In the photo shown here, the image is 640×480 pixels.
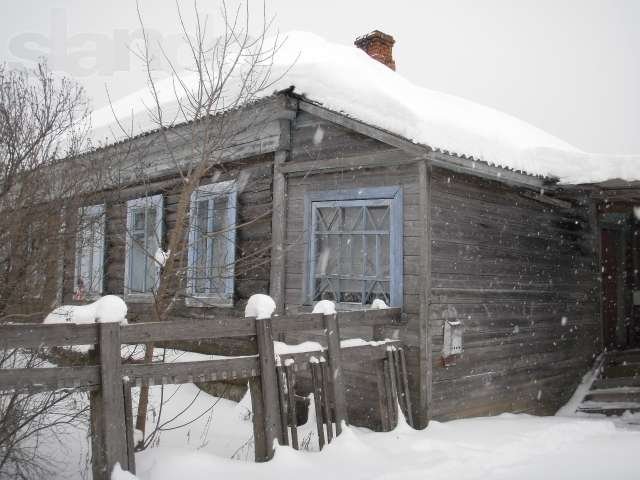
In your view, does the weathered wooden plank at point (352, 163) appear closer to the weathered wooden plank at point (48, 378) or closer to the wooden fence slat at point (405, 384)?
the wooden fence slat at point (405, 384)

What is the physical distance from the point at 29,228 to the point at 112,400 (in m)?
2.24

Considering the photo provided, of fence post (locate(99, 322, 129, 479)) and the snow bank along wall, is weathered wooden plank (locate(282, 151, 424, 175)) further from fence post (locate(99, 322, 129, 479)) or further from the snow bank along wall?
fence post (locate(99, 322, 129, 479))

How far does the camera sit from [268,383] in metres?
4.43

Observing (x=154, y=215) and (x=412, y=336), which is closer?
(x=412, y=336)

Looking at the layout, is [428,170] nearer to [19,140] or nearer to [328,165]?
[328,165]

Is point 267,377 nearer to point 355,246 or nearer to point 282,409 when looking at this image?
point 282,409

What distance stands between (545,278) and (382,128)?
370 cm

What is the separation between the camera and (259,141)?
24.3ft

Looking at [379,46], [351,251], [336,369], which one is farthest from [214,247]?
[379,46]

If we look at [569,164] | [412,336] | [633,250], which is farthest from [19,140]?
[633,250]

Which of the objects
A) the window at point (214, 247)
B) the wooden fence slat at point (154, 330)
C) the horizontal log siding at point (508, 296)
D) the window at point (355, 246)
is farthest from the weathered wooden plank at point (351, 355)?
the window at point (214, 247)

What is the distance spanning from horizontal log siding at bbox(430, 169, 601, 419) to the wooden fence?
3.48 ft

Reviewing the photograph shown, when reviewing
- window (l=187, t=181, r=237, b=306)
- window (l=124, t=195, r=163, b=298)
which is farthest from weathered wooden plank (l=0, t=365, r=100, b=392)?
window (l=124, t=195, r=163, b=298)

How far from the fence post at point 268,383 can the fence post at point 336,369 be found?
0.69m
